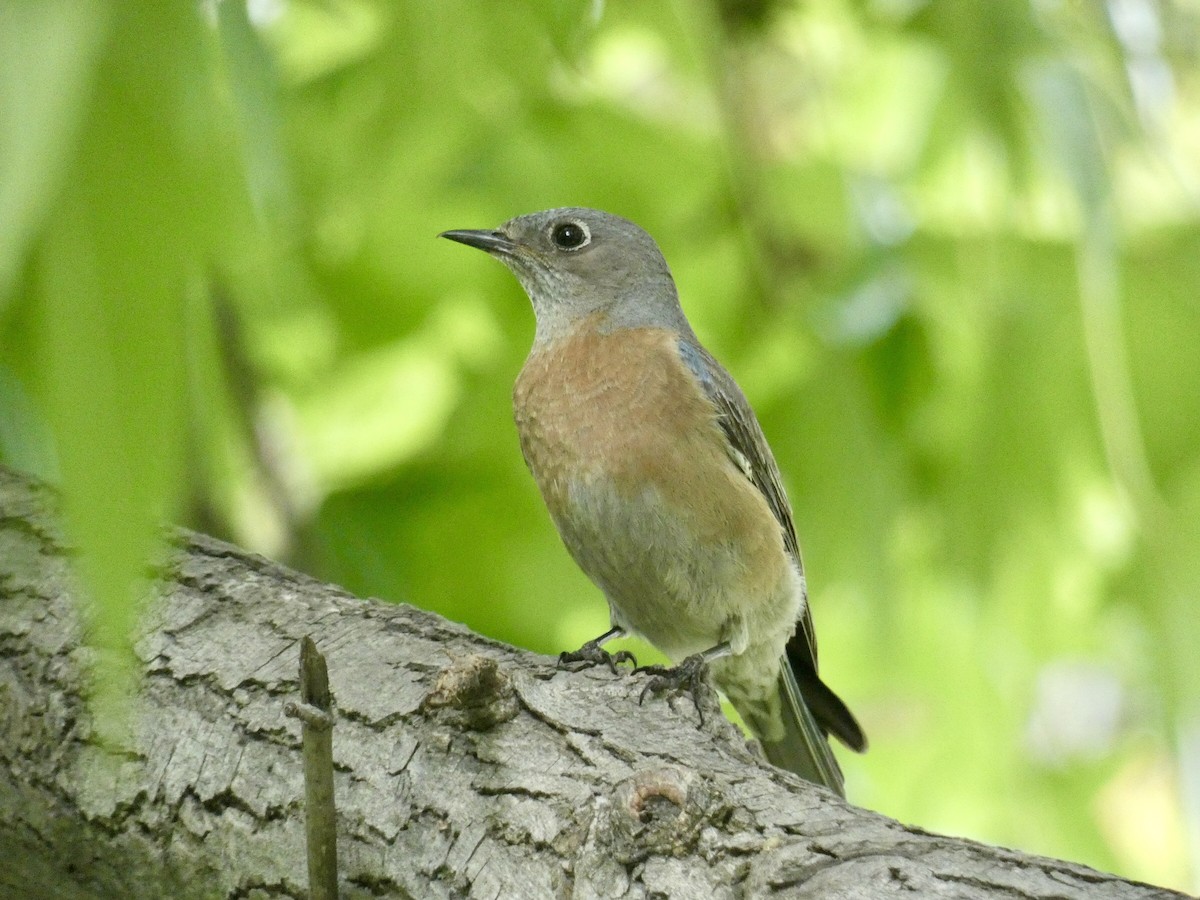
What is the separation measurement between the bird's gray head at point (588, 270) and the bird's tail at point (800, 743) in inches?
71.5

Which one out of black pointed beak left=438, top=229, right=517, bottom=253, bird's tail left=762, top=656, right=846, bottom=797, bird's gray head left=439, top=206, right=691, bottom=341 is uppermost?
bird's gray head left=439, top=206, right=691, bottom=341

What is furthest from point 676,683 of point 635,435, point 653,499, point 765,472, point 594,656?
point 765,472

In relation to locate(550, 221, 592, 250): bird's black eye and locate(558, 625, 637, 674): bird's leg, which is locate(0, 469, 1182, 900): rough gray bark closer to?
locate(558, 625, 637, 674): bird's leg

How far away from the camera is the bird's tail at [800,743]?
622 centimetres

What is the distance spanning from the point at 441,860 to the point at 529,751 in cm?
34

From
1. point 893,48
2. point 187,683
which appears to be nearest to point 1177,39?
point 893,48

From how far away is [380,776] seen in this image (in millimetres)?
3271

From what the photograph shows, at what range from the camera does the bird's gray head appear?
251 inches

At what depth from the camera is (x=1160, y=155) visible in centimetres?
433

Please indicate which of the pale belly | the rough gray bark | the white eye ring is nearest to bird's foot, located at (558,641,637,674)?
the pale belly

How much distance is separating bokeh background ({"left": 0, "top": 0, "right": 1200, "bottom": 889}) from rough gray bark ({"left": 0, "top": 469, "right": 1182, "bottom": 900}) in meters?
0.64

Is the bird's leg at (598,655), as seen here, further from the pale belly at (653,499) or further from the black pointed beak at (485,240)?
the black pointed beak at (485,240)

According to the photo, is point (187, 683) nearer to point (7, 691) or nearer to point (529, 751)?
point (7, 691)

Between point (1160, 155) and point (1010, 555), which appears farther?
point (1010, 555)
